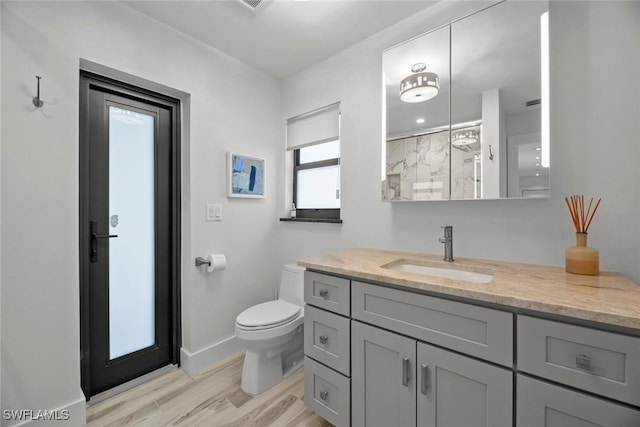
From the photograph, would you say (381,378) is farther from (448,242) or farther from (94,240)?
(94,240)


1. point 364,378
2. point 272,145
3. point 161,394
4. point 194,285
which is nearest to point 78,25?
point 272,145

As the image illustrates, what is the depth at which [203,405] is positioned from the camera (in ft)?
5.47

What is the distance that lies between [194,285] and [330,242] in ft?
3.62

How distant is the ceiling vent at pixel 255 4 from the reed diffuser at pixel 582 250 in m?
2.00

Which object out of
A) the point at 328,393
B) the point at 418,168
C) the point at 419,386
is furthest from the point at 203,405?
the point at 418,168

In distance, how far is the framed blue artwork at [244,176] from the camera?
2.22m

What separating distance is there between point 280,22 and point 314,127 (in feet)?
2.68

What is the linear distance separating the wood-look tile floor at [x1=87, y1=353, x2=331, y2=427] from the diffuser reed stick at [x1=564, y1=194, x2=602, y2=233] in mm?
1633

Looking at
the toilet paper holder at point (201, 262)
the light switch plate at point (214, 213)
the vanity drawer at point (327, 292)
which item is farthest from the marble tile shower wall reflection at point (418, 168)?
the toilet paper holder at point (201, 262)

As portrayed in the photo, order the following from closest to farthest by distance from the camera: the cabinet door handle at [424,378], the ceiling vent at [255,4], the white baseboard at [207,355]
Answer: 1. the cabinet door handle at [424,378]
2. the ceiling vent at [255,4]
3. the white baseboard at [207,355]

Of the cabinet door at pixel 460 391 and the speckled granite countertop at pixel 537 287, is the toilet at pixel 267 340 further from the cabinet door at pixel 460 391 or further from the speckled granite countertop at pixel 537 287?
the cabinet door at pixel 460 391

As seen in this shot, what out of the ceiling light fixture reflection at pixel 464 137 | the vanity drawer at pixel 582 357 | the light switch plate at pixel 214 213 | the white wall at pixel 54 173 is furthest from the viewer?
the light switch plate at pixel 214 213

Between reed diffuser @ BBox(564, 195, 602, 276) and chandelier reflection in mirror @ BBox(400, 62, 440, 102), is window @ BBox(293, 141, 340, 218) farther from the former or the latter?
reed diffuser @ BBox(564, 195, 602, 276)

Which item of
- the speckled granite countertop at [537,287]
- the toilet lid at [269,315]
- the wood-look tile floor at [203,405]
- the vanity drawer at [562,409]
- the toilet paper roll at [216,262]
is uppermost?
the speckled granite countertop at [537,287]
